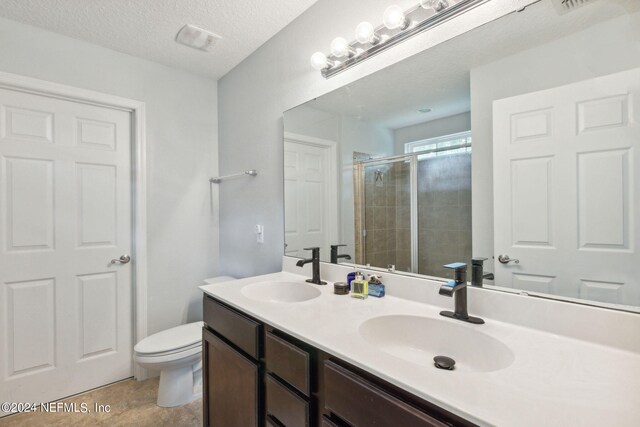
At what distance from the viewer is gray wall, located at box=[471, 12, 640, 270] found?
2.75ft

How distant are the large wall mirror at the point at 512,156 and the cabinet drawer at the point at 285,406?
2.16 ft

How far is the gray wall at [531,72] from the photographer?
84cm

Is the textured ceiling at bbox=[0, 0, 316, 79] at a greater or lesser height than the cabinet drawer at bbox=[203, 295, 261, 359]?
greater

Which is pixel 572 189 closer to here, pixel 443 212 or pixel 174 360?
pixel 443 212

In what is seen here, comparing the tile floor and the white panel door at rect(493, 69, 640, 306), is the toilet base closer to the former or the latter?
the tile floor

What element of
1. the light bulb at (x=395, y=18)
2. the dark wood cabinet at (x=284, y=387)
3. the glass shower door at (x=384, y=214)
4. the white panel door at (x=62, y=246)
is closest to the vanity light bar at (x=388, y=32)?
the light bulb at (x=395, y=18)

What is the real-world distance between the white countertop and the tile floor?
128 centimetres

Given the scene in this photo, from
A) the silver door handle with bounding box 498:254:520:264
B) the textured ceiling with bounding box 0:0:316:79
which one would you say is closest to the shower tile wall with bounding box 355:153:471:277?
the silver door handle with bounding box 498:254:520:264

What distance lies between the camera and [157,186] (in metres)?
2.33

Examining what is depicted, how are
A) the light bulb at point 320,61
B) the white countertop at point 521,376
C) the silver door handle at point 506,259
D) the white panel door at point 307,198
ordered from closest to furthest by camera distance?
1. the white countertop at point 521,376
2. the silver door handle at point 506,259
3. the light bulb at point 320,61
4. the white panel door at point 307,198

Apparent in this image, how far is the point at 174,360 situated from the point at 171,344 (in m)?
0.10

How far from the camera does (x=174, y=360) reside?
1.79 m

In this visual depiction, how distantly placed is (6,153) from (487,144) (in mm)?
2584

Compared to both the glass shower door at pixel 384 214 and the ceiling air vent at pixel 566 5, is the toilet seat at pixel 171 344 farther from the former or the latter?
the ceiling air vent at pixel 566 5
